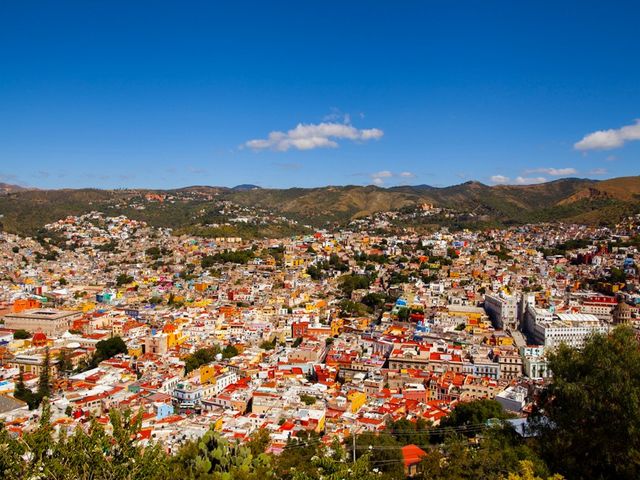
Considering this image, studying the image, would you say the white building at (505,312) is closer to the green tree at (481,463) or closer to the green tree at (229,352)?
the green tree at (229,352)

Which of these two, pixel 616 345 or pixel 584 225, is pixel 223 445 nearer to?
pixel 616 345

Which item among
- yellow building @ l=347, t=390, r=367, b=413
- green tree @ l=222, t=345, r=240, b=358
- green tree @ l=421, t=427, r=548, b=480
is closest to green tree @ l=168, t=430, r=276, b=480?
green tree @ l=421, t=427, r=548, b=480

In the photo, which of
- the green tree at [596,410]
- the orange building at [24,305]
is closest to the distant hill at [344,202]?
the orange building at [24,305]

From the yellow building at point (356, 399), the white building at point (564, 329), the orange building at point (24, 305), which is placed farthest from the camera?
the orange building at point (24, 305)

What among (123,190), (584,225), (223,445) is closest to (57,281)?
(223,445)

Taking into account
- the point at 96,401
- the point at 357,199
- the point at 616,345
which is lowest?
the point at 96,401

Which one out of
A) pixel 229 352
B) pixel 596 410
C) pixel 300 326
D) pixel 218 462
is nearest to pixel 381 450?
pixel 596 410
